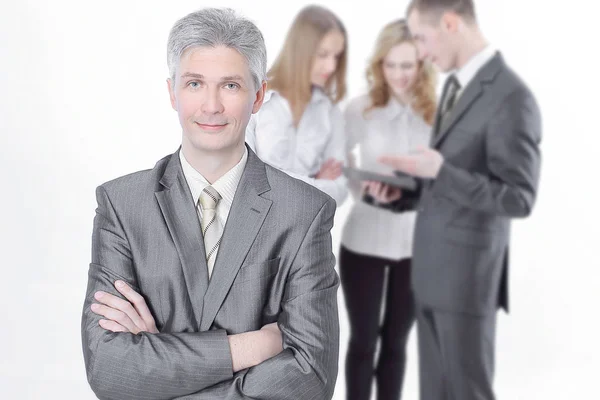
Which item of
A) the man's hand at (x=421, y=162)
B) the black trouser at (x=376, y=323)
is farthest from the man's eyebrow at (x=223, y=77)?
the black trouser at (x=376, y=323)

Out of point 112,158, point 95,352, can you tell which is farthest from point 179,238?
point 112,158

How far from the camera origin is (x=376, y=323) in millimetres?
3549

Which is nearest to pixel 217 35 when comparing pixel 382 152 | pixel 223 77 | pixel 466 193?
pixel 223 77

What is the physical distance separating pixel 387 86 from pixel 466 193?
0.77 metres

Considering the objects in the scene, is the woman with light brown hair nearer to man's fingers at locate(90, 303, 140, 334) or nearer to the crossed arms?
the crossed arms

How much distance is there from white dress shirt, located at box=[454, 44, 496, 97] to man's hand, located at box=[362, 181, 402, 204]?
537mm

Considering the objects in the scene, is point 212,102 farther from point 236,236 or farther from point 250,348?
point 250,348

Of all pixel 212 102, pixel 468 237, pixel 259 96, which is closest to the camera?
pixel 212 102

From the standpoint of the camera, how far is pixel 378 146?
3.57 m

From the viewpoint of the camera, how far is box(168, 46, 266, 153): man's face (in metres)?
1.44

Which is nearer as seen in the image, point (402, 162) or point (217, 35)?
point (217, 35)

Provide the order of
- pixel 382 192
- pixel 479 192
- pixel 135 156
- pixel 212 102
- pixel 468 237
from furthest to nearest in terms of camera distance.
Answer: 1. pixel 135 156
2. pixel 382 192
3. pixel 468 237
4. pixel 479 192
5. pixel 212 102

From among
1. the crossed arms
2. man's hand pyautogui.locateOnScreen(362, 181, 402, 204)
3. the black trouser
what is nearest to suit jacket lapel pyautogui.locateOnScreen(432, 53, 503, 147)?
man's hand pyautogui.locateOnScreen(362, 181, 402, 204)

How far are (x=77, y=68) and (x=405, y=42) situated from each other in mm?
1662
